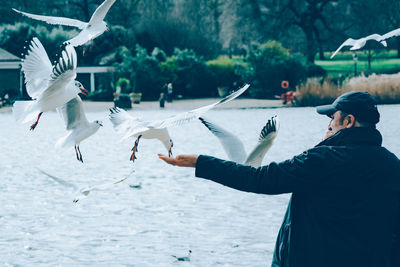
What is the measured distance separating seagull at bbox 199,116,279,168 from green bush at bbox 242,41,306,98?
36.1 metres

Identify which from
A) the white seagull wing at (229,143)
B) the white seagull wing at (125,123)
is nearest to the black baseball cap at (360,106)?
the white seagull wing at (229,143)

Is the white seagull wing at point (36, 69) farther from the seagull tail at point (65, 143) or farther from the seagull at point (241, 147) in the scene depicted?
the seagull at point (241, 147)

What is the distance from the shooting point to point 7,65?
4050 centimetres

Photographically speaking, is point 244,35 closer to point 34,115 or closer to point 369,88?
point 369,88

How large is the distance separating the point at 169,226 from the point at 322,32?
47411mm

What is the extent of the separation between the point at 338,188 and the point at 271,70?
3719 centimetres

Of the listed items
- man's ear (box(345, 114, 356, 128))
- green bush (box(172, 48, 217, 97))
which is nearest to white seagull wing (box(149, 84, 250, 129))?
man's ear (box(345, 114, 356, 128))

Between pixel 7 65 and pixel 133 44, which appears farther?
pixel 133 44

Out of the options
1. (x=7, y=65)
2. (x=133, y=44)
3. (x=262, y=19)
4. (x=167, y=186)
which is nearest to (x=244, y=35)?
(x=262, y=19)

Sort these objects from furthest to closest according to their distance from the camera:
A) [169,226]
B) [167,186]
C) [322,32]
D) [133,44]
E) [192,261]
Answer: [322,32], [133,44], [167,186], [169,226], [192,261]

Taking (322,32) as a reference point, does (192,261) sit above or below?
below

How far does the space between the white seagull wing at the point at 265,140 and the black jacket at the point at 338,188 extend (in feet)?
0.98

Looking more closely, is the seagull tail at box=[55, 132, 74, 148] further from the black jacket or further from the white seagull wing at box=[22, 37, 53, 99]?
the black jacket

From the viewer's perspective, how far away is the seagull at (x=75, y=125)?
3.56 meters
